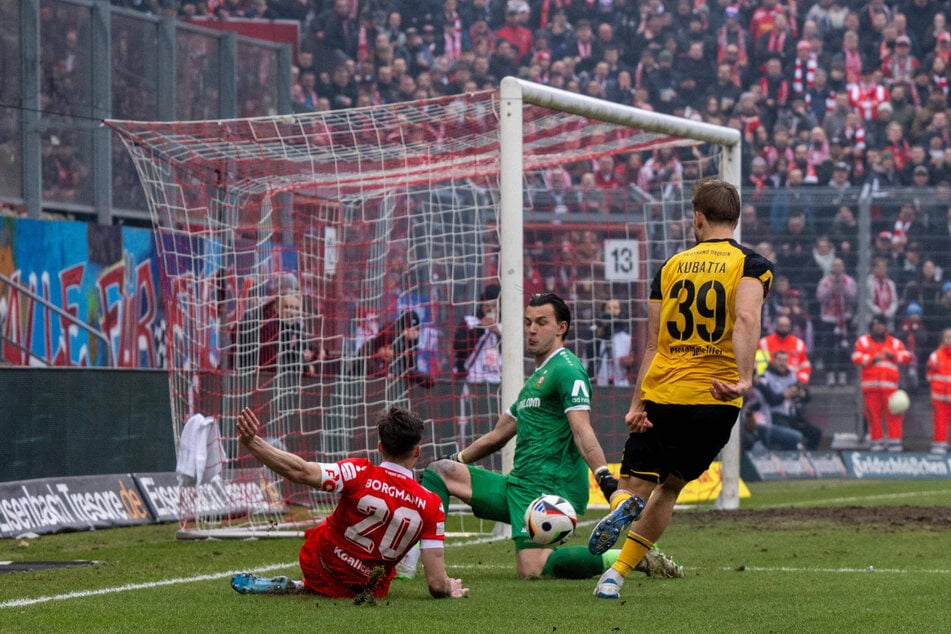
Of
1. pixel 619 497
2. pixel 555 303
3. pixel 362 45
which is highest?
pixel 362 45

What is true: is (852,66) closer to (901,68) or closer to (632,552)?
(901,68)

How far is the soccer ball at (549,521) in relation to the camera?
23.0 feet

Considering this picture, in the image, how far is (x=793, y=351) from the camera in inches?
824

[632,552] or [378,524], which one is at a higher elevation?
[378,524]

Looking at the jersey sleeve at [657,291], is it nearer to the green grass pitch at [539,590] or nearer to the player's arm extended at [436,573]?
the green grass pitch at [539,590]

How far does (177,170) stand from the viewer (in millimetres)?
11898

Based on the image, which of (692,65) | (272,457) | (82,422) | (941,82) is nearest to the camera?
(272,457)

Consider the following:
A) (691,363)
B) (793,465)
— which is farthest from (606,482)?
(793,465)

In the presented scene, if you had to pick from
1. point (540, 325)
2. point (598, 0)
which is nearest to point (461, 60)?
point (598, 0)

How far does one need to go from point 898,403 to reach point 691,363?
15.3 metres

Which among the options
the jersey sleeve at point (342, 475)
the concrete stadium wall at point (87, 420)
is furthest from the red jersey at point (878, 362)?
the jersey sleeve at point (342, 475)

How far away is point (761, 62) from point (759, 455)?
29.9 ft

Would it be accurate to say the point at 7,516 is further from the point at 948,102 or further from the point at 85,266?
the point at 948,102

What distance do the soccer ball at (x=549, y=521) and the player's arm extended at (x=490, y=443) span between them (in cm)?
88
